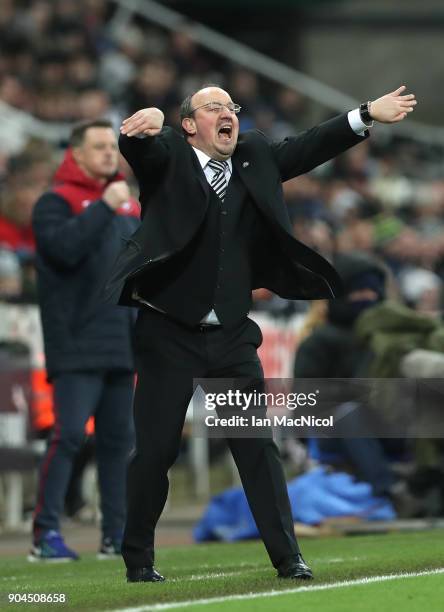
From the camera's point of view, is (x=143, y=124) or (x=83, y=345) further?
(x=83, y=345)

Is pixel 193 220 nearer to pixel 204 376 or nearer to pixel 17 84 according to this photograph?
pixel 204 376

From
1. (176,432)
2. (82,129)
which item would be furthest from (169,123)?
(176,432)

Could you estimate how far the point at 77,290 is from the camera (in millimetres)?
9523

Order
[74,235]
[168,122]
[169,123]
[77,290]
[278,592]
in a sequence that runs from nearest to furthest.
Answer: [278,592], [74,235], [77,290], [168,122], [169,123]

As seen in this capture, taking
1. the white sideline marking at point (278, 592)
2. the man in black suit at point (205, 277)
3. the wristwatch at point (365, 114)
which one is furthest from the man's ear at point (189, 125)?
the white sideline marking at point (278, 592)

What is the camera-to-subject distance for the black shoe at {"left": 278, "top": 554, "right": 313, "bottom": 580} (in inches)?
269

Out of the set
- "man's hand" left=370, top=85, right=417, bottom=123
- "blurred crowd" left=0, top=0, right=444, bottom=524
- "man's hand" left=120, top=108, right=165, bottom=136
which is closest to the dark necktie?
"man's hand" left=120, top=108, right=165, bottom=136

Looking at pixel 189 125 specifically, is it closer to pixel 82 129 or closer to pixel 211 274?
pixel 211 274

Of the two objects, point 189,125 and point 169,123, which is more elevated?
point 169,123

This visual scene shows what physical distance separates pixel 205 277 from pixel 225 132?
0.63 meters

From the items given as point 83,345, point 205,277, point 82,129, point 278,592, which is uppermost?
point 82,129

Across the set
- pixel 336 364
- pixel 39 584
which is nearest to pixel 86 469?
pixel 336 364

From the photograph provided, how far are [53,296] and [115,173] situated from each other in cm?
88

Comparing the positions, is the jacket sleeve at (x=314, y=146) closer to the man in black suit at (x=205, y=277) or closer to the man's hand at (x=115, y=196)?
the man in black suit at (x=205, y=277)
